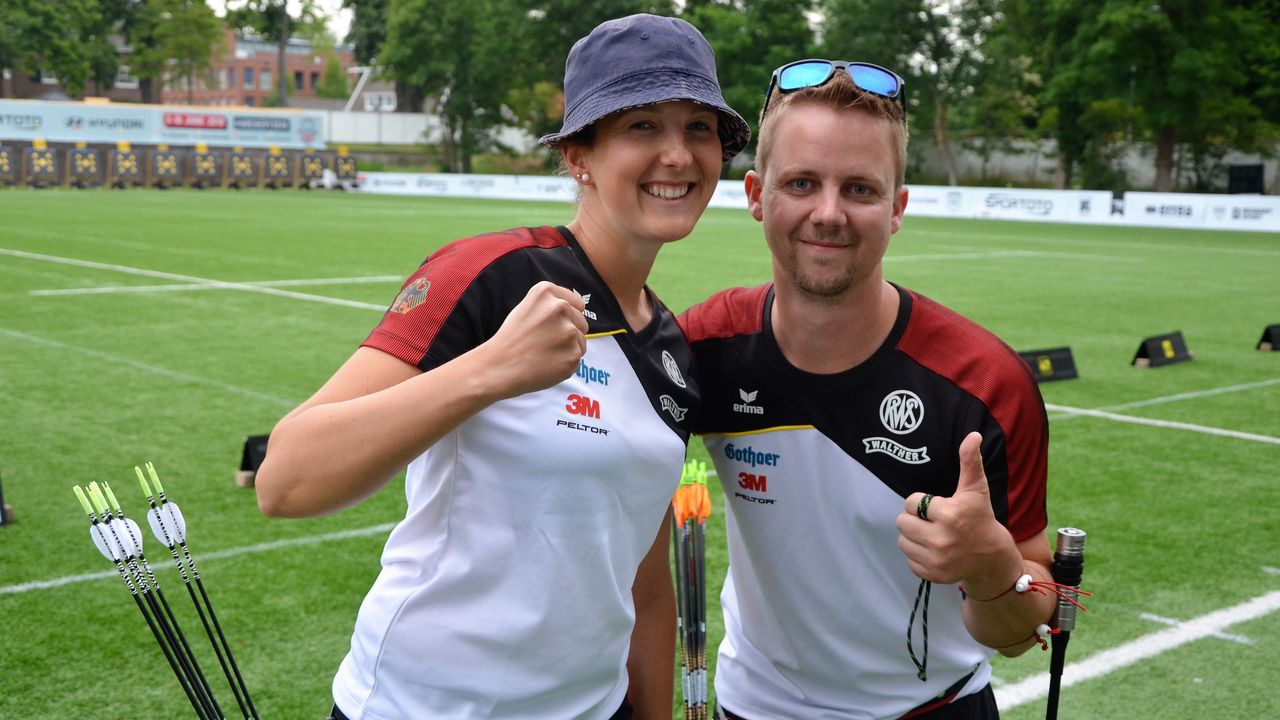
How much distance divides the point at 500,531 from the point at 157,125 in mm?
63366

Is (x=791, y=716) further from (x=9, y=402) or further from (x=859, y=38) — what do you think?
(x=859, y=38)

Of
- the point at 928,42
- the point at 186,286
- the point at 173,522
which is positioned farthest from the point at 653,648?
the point at 928,42

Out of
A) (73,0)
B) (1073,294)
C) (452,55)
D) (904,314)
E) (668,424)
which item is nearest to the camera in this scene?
(668,424)

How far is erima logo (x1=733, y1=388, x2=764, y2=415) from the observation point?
2994mm

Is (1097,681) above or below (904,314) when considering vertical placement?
below

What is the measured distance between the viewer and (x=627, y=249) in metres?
2.61

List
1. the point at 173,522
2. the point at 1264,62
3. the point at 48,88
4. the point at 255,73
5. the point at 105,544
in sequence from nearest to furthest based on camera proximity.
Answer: the point at 105,544 < the point at 173,522 < the point at 1264,62 < the point at 48,88 < the point at 255,73

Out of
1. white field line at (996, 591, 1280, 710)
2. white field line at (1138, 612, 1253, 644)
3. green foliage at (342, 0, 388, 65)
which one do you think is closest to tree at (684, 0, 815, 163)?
green foliage at (342, 0, 388, 65)

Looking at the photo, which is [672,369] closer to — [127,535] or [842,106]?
[842,106]

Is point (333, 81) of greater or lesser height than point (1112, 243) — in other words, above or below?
above

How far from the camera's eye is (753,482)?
300 centimetres

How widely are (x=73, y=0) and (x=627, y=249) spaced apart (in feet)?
286

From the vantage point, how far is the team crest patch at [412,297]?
7.50 feet

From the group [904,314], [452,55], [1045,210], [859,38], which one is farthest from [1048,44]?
[904,314]
